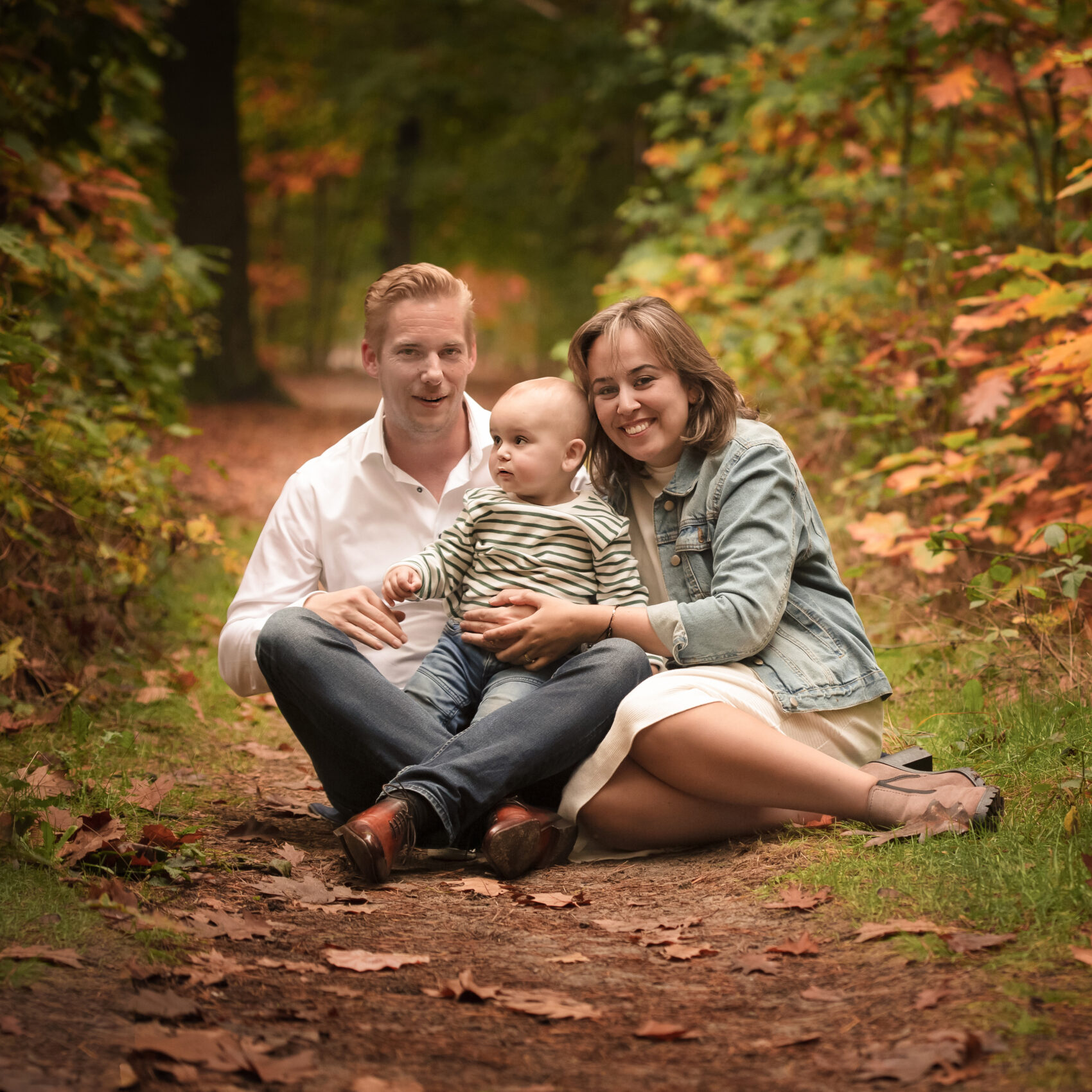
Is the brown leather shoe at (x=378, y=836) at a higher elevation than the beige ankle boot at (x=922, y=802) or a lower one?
lower

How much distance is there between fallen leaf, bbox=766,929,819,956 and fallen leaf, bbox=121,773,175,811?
175 cm

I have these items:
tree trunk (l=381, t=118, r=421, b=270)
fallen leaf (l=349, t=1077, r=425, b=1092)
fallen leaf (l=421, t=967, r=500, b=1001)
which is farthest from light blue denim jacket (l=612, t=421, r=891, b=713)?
tree trunk (l=381, t=118, r=421, b=270)

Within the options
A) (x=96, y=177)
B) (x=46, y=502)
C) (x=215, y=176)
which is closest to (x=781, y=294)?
(x=96, y=177)

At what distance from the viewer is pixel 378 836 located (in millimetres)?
2592

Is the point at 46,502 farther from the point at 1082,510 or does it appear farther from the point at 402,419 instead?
the point at 1082,510

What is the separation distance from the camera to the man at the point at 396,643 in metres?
2.71

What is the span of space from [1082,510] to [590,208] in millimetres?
12562

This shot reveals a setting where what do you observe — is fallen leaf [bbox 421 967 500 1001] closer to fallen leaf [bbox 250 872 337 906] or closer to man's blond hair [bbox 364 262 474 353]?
fallen leaf [bbox 250 872 337 906]

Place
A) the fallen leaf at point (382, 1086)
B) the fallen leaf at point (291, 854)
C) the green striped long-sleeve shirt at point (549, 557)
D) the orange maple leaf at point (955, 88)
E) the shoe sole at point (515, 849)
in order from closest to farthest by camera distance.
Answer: the fallen leaf at point (382, 1086), the shoe sole at point (515, 849), the fallen leaf at point (291, 854), the green striped long-sleeve shirt at point (549, 557), the orange maple leaf at point (955, 88)

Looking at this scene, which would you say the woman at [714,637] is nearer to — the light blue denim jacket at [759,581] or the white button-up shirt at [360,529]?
the light blue denim jacket at [759,581]

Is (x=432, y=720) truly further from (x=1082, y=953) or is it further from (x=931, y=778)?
(x=1082, y=953)

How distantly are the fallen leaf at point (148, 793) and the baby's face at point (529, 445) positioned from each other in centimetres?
129

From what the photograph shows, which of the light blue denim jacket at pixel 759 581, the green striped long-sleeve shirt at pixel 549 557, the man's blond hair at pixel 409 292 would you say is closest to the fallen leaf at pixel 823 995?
the light blue denim jacket at pixel 759 581

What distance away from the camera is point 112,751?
3.63 metres
